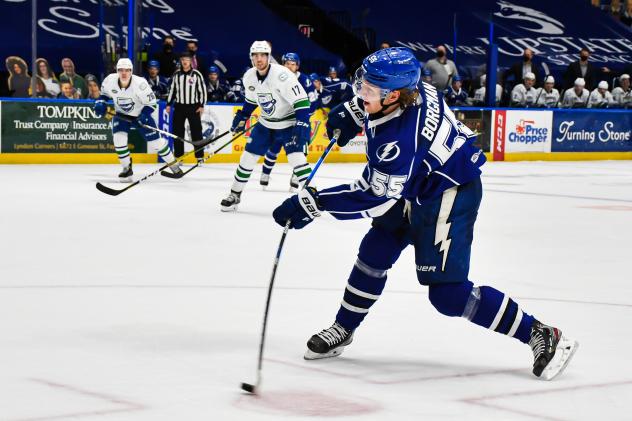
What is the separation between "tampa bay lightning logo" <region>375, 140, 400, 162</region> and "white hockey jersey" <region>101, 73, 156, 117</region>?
8.96 m

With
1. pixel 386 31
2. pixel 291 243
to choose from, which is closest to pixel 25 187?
pixel 291 243

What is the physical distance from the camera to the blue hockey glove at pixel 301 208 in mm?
3686

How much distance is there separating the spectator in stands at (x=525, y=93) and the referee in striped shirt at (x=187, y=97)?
5896mm

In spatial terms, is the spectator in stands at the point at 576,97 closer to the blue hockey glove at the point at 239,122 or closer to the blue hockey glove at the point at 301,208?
the blue hockey glove at the point at 239,122

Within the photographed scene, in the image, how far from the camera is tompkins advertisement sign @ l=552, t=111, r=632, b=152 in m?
18.4

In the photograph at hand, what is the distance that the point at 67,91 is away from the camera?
48.1ft

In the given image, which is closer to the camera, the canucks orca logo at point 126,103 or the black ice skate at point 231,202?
the black ice skate at point 231,202

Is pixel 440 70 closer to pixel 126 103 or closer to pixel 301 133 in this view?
pixel 126 103

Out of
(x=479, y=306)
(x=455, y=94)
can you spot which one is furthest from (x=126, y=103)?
(x=479, y=306)

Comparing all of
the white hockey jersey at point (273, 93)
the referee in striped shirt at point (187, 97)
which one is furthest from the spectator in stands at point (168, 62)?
the white hockey jersey at point (273, 93)

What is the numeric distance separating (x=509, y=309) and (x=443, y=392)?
0.48 m

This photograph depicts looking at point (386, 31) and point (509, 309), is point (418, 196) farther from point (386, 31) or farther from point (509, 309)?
point (386, 31)

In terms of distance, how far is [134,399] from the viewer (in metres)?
3.31

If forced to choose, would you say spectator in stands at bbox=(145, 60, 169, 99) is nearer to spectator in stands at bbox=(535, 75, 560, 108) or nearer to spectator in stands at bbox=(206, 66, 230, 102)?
spectator in stands at bbox=(206, 66, 230, 102)
